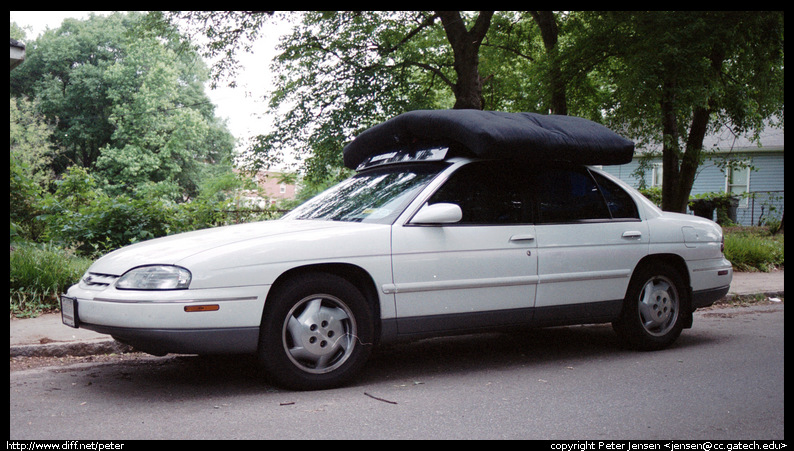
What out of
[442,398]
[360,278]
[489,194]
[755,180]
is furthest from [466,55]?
[755,180]

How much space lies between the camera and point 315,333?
4.58 metres

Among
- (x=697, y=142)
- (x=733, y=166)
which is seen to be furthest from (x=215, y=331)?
(x=733, y=166)

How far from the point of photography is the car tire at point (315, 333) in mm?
4473

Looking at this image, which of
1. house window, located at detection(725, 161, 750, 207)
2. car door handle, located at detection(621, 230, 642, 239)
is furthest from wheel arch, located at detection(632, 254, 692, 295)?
house window, located at detection(725, 161, 750, 207)

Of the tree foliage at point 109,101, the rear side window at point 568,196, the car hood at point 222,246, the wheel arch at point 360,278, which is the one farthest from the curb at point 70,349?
the tree foliage at point 109,101

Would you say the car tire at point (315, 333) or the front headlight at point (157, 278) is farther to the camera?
the car tire at point (315, 333)

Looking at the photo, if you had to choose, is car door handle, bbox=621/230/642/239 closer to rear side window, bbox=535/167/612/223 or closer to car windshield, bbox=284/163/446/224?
rear side window, bbox=535/167/612/223

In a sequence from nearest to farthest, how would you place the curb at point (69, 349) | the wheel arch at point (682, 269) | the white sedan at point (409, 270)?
the white sedan at point (409, 270)
the curb at point (69, 349)
the wheel arch at point (682, 269)

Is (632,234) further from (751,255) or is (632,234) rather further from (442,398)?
(751,255)

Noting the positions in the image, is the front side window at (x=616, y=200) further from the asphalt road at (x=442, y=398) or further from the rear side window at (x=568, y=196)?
the asphalt road at (x=442, y=398)

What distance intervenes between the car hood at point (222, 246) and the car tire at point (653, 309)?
2462 millimetres

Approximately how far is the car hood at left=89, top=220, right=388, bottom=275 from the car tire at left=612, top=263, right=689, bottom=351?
2.46 meters

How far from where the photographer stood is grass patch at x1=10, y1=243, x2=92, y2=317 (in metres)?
7.51

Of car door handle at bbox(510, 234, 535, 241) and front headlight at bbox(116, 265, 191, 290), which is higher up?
car door handle at bbox(510, 234, 535, 241)
